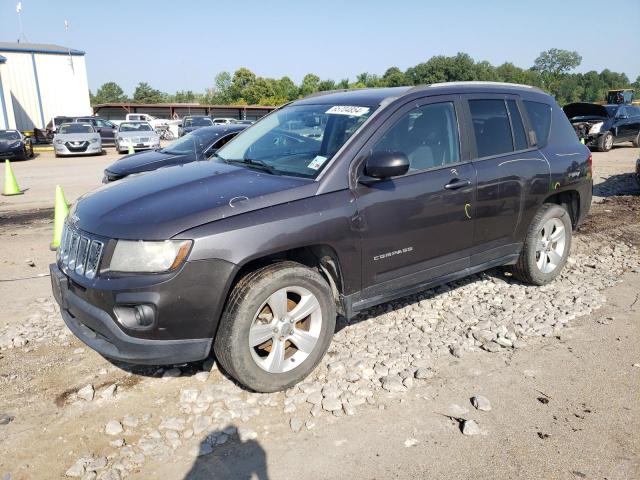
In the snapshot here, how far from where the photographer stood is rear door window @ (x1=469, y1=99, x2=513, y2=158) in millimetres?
4215

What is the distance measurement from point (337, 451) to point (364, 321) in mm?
1649

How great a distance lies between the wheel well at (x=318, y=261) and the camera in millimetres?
3184

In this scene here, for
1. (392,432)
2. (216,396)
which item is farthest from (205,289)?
(392,432)

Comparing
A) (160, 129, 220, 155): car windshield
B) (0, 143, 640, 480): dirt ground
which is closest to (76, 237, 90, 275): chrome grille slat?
(0, 143, 640, 480): dirt ground

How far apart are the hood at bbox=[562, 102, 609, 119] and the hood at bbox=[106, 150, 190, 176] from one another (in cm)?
1556

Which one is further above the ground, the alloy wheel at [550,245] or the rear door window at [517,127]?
the rear door window at [517,127]

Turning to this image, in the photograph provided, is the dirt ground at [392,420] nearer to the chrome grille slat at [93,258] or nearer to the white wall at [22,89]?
the chrome grille slat at [93,258]

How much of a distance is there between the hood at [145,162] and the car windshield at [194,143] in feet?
0.77

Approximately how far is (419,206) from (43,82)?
45510mm

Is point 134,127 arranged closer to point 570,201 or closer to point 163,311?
point 570,201

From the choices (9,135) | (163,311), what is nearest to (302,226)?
(163,311)

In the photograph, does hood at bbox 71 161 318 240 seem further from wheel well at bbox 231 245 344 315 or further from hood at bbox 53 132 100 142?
hood at bbox 53 132 100 142

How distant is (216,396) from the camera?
318 centimetres

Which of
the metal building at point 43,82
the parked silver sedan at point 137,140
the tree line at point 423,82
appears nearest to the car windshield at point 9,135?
the parked silver sedan at point 137,140
